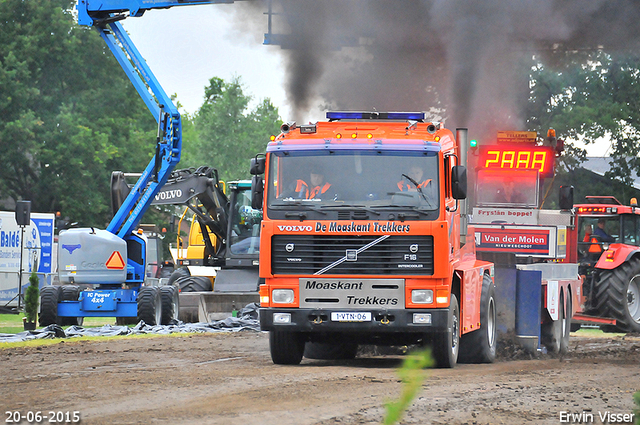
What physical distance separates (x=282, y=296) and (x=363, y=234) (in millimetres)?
1283

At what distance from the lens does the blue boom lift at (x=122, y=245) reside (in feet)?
63.7

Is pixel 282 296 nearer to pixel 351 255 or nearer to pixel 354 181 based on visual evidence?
pixel 351 255

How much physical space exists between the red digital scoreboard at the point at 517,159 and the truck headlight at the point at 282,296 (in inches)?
289

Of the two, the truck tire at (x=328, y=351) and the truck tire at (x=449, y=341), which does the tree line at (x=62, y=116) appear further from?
the truck tire at (x=449, y=341)

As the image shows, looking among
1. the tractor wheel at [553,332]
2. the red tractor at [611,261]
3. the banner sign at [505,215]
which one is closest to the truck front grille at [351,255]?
the tractor wheel at [553,332]

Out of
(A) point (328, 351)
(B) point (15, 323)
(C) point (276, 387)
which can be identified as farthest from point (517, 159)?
(B) point (15, 323)

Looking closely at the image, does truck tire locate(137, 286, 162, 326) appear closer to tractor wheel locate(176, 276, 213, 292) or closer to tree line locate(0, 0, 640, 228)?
tractor wheel locate(176, 276, 213, 292)

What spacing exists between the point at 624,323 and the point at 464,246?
7.85 metres

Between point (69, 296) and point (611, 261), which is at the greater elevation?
point (611, 261)

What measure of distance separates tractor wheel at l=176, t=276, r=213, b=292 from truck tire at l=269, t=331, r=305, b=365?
9825mm

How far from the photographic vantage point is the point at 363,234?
11570mm

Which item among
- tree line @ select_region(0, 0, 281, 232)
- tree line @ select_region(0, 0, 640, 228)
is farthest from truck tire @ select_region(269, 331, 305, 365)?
tree line @ select_region(0, 0, 281, 232)

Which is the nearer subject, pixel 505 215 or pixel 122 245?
pixel 505 215

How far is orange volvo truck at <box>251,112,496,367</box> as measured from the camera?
11.5m
